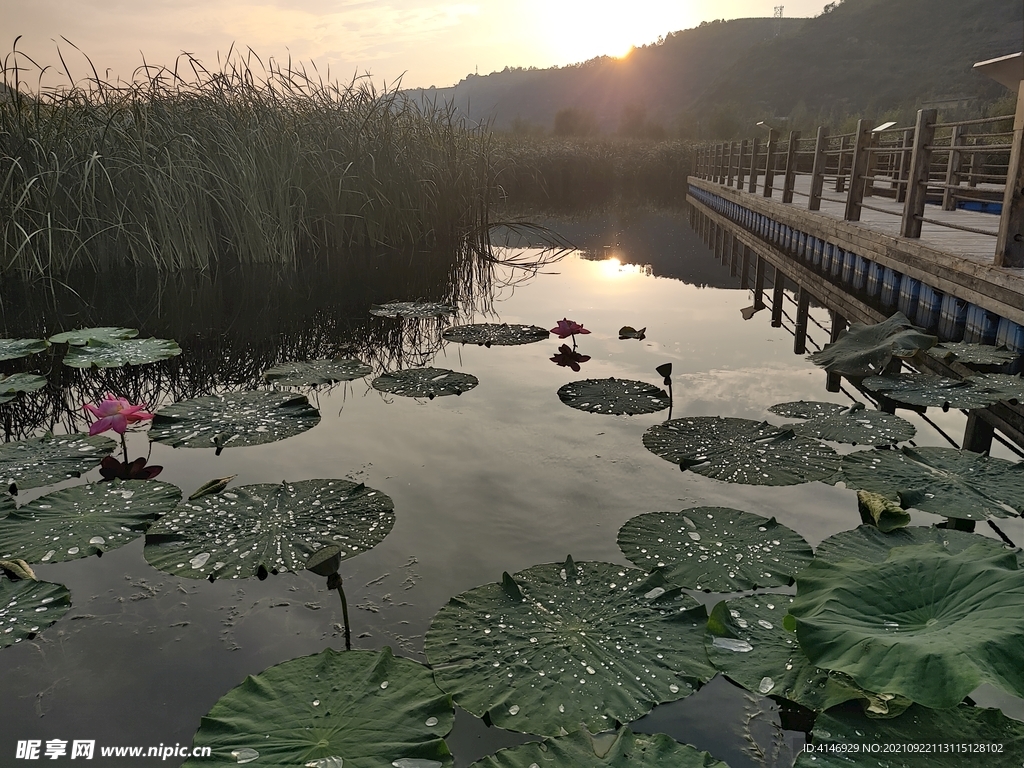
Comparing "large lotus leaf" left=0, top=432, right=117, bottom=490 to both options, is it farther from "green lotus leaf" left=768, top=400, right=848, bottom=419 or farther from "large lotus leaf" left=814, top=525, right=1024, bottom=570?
"green lotus leaf" left=768, top=400, right=848, bottom=419

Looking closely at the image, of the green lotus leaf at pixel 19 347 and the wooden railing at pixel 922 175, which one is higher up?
the wooden railing at pixel 922 175

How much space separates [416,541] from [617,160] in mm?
18908

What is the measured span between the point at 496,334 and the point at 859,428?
6.52 ft

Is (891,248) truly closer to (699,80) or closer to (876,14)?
(876,14)

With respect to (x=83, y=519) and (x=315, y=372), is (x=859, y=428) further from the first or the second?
(x=83, y=519)

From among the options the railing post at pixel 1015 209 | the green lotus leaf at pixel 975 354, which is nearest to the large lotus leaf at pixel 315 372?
the green lotus leaf at pixel 975 354

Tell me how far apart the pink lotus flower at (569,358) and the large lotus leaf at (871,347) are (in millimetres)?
1075

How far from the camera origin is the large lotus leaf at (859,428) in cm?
220

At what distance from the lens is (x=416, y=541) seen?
1635 millimetres

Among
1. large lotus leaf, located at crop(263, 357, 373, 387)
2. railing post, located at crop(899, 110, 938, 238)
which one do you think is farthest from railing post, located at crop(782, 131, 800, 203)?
large lotus leaf, located at crop(263, 357, 373, 387)

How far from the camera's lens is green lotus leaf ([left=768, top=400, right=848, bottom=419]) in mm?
2451

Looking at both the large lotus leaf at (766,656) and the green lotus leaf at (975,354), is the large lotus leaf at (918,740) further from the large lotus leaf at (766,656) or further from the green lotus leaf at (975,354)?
the green lotus leaf at (975,354)

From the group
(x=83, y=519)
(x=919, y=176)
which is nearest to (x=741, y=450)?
(x=83, y=519)

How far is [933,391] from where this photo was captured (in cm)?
259
